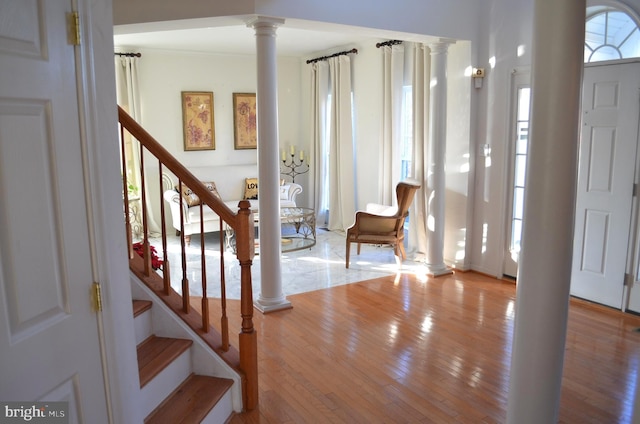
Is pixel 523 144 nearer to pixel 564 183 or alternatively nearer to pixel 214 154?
pixel 564 183

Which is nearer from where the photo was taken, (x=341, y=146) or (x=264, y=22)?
(x=264, y=22)

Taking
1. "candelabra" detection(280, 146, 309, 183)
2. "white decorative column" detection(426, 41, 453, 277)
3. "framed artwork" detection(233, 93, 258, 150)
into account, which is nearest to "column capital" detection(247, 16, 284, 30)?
"white decorative column" detection(426, 41, 453, 277)

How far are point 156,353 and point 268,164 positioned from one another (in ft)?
6.73

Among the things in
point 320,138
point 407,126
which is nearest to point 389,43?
point 407,126

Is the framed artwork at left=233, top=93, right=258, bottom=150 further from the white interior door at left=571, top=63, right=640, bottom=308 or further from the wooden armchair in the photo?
the white interior door at left=571, top=63, right=640, bottom=308

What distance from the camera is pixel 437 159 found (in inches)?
209

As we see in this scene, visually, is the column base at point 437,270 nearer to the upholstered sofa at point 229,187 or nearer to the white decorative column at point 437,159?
the white decorative column at point 437,159

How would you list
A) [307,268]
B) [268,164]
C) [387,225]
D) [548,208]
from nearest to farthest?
[548,208] < [268,164] < [387,225] < [307,268]

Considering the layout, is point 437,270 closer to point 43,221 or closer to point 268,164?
point 268,164

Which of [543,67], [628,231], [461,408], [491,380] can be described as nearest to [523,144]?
[628,231]

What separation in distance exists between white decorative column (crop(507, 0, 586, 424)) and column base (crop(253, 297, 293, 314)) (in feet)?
8.46

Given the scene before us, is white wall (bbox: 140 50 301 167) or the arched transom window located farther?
white wall (bbox: 140 50 301 167)

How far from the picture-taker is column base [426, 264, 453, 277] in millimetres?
5418

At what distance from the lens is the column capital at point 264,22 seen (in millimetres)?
3906
